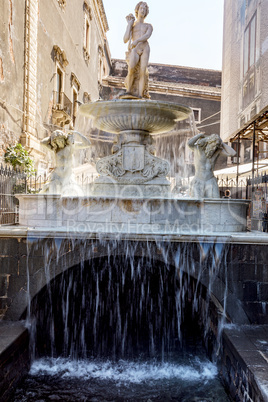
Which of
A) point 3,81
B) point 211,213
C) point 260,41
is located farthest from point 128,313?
point 260,41

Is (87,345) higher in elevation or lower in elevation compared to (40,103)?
lower

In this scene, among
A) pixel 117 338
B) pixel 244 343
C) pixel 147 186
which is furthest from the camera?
pixel 117 338

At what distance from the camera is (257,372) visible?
13.0ft

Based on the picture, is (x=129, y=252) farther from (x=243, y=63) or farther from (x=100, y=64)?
(x=100, y=64)

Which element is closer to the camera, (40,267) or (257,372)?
(257,372)

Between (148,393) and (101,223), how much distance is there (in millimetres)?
2356

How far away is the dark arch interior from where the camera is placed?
6.97 metres

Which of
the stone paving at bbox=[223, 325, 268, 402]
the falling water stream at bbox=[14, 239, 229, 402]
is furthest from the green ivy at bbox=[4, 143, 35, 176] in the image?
the stone paving at bbox=[223, 325, 268, 402]

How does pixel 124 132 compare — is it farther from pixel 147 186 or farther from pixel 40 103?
pixel 40 103

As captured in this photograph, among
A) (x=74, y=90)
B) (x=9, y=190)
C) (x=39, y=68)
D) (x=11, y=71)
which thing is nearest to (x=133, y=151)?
(x=9, y=190)

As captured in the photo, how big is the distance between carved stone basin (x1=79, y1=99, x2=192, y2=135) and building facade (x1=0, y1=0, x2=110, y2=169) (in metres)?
1.66

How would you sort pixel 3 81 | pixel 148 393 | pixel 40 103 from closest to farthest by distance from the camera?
1. pixel 148 393
2. pixel 3 81
3. pixel 40 103

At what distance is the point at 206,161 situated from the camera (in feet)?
Answer: 20.7

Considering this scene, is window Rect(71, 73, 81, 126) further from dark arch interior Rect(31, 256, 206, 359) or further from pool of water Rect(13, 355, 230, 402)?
pool of water Rect(13, 355, 230, 402)
